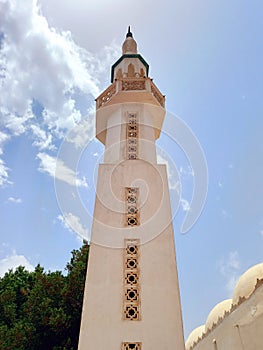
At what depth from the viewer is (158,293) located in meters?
4.79

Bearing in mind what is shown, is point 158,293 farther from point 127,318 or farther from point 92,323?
point 92,323

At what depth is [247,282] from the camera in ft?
22.9

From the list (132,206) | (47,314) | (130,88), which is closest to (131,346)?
(132,206)

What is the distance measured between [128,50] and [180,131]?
4.50 meters

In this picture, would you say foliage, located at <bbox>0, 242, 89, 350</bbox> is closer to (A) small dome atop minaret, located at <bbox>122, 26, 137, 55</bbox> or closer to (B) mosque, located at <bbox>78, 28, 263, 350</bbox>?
(B) mosque, located at <bbox>78, 28, 263, 350</bbox>

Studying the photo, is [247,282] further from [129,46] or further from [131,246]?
[129,46]

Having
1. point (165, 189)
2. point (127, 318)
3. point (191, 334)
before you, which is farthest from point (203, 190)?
point (191, 334)

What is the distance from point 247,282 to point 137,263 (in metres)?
3.35

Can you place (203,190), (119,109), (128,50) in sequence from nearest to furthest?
(203,190) → (119,109) → (128,50)

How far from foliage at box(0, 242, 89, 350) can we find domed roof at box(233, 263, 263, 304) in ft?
12.3

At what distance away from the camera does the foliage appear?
655 centimetres

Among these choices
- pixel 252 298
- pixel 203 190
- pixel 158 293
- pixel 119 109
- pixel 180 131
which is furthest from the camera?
pixel 119 109

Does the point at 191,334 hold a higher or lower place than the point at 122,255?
higher

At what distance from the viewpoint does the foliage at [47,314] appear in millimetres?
6551
